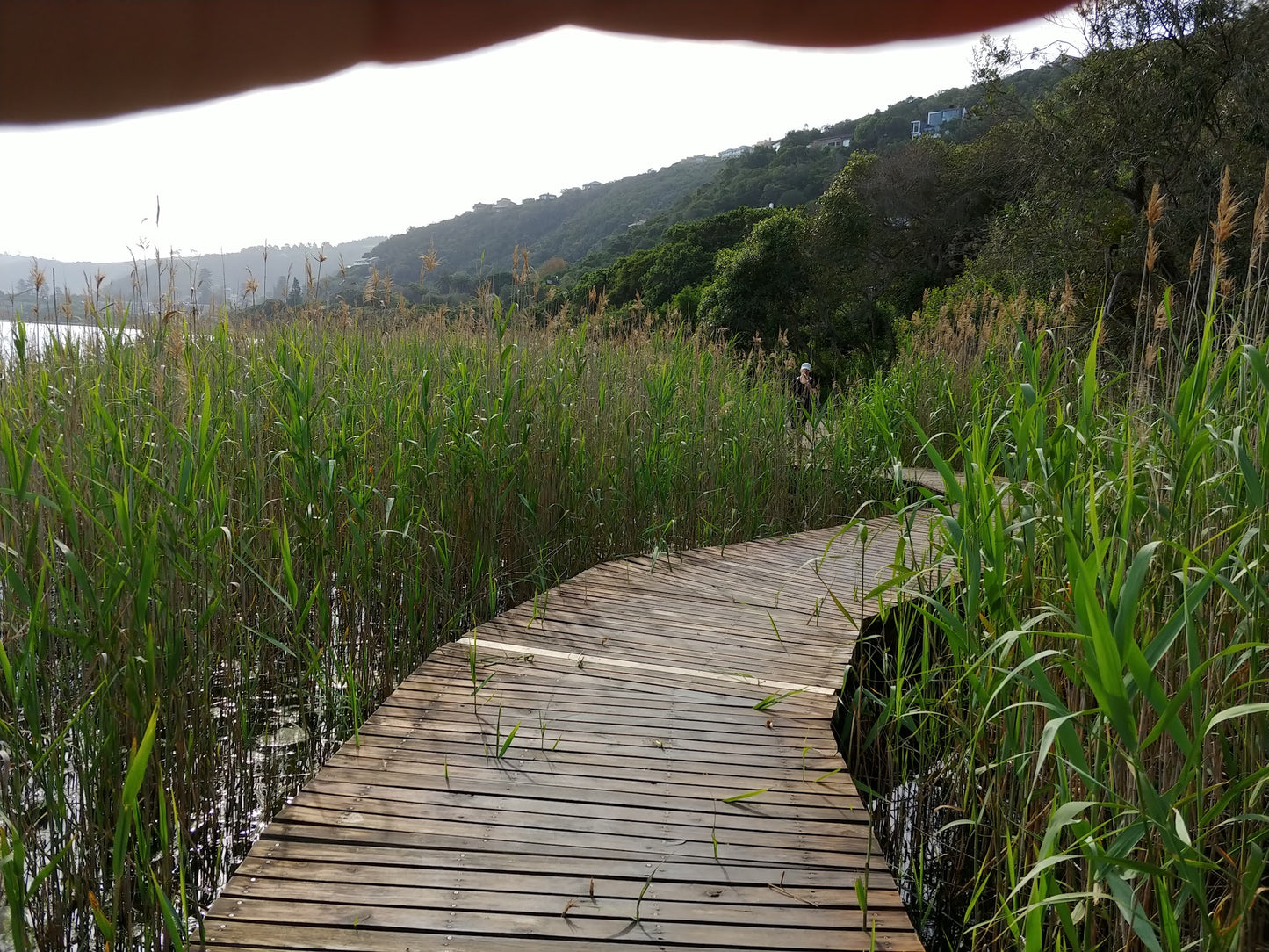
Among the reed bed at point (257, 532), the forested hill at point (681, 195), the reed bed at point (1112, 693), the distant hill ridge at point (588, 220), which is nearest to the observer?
the reed bed at point (1112, 693)

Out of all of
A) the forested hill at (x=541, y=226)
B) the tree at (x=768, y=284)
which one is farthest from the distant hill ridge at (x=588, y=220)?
the tree at (x=768, y=284)

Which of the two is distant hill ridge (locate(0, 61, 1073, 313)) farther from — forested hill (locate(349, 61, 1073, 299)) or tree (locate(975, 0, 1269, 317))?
tree (locate(975, 0, 1269, 317))

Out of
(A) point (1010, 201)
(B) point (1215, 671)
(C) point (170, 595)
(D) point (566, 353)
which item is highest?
(A) point (1010, 201)

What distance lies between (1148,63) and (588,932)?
9085 millimetres

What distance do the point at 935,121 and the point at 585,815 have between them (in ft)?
92.6

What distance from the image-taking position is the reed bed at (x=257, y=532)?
143cm

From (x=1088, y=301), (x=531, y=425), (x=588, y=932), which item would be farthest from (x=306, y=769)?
(x=1088, y=301)

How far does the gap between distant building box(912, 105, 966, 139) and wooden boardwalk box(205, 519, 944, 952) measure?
23216 millimetres

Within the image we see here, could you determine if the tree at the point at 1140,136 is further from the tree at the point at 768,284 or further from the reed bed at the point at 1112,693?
the tree at the point at 768,284

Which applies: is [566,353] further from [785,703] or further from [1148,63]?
[1148,63]

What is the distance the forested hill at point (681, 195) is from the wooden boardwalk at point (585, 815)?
13.8 meters

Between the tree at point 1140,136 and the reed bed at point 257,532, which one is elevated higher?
the tree at point 1140,136

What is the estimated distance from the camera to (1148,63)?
7.57 meters

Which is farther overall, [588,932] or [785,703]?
[785,703]
